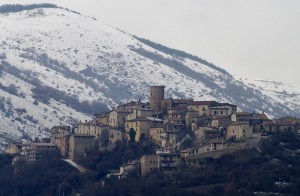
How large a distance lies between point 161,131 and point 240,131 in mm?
10155

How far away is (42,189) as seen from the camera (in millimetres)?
123250

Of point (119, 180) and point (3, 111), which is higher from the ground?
point (3, 111)

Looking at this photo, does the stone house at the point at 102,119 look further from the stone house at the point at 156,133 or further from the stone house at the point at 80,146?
the stone house at the point at 156,133

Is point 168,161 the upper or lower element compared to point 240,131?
lower

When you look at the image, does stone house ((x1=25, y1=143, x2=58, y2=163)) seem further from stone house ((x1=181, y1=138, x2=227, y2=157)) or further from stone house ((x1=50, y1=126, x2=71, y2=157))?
stone house ((x1=181, y1=138, x2=227, y2=157))

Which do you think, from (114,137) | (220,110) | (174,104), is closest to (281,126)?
(220,110)

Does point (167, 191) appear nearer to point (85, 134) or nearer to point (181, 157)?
point (181, 157)

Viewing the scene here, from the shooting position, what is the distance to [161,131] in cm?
12362

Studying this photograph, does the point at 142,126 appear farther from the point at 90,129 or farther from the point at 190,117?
the point at 90,129

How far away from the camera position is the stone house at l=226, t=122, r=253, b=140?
11675cm

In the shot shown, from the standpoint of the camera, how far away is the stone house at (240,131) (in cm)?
11675

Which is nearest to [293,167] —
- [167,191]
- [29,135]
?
[167,191]

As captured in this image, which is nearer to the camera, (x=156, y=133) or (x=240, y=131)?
(x=240, y=131)

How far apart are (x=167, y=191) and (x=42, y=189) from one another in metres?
20.2
